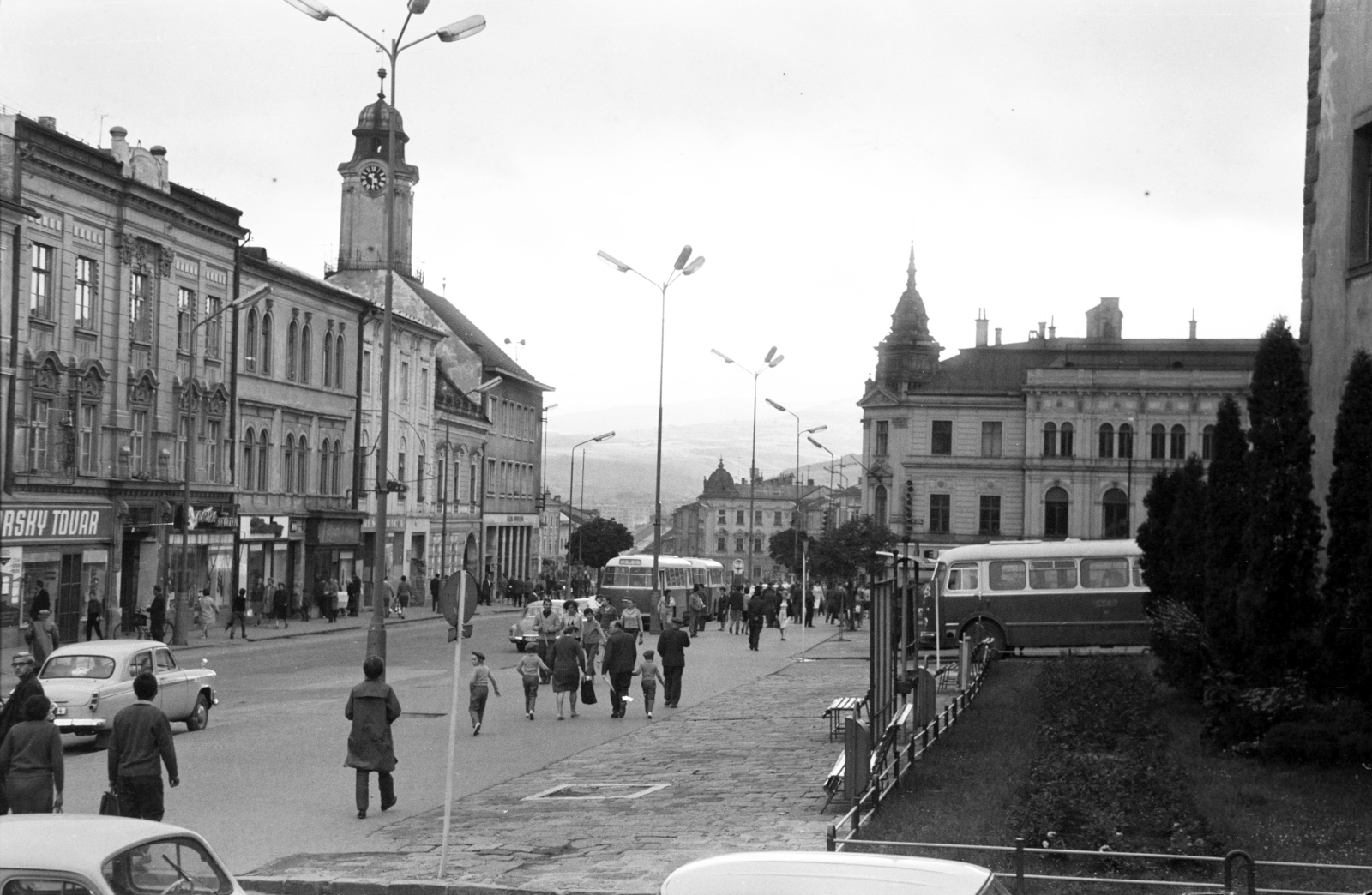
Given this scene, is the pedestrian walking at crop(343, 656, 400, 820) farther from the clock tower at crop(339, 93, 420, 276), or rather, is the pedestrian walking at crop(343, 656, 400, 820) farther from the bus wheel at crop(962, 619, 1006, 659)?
the clock tower at crop(339, 93, 420, 276)

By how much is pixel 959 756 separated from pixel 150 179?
37.0 metres

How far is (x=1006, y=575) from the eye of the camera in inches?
1534

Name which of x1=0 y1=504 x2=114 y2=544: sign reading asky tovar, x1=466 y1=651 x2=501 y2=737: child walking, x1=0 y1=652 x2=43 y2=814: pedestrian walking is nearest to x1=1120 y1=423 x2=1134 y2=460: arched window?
x1=0 y1=504 x2=114 y2=544: sign reading asky tovar

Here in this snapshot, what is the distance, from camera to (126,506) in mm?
46562

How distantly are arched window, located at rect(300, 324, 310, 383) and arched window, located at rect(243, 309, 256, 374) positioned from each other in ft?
14.6

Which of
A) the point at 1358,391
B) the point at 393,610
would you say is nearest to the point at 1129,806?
the point at 1358,391

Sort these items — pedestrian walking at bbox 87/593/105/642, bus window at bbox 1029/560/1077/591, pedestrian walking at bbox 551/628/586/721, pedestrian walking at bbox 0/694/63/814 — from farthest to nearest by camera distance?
1. pedestrian walking at bbox 87/593/105/642
2. bus window at bbox 1029/560/1077/591
3. pedestrian walking at bbox 551/628/586/721
4. pedestrian walking at bbox 0/694/63/814

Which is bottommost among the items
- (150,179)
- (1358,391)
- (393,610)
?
(393,610)

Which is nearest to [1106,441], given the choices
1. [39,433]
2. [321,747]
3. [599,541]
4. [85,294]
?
[599,541]

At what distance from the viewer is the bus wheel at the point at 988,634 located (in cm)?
3709

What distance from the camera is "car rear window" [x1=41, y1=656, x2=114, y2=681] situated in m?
22.6

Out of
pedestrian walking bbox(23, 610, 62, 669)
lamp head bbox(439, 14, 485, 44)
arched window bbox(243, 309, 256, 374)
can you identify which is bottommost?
pedestrian walking bbox(23, 610, 62, 669)

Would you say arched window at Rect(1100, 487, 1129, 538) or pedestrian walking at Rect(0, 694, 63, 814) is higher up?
arched window at Rect(1100, 487, 1129, 538)

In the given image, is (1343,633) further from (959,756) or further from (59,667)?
(59,667)
